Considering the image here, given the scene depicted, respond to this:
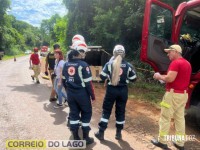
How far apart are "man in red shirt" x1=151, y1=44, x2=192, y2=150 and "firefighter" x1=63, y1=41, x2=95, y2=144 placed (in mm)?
1260

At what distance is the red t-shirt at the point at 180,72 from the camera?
412 cm

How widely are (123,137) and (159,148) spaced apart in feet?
2.47

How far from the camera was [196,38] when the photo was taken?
5.93 metres

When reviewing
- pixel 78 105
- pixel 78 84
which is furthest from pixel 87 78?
pixel 78 105

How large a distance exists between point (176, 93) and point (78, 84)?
1698 mm

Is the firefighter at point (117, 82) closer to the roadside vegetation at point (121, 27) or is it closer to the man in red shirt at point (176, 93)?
the man in red shirt at point (176, 93)

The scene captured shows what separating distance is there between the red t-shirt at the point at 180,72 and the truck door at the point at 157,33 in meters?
1.34

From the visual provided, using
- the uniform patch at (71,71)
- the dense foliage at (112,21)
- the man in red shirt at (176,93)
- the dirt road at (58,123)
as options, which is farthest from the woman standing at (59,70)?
the dense foliage at (112,21)

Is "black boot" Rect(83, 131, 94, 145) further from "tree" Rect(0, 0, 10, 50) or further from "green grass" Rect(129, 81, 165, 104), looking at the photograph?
"tree" Rect(0, 0, 10, 50)

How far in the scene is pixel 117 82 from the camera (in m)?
4.45

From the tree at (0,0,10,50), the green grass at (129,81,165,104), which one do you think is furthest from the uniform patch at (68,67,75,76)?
the tree at (0,0,10,50)

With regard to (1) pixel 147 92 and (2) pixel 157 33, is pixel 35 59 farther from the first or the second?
(2) pixel 157 33

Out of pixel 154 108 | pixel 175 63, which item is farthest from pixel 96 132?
pixel 154 108

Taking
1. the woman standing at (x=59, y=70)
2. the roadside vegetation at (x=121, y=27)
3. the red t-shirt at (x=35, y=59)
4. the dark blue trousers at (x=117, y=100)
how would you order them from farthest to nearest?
the red t-shirt at (x=35, y=59) < the roadside vegetation at (x=121, y=27) < the woman standing at (x=59, y=70) < the dark blue trousers at (x=117, y=100)
